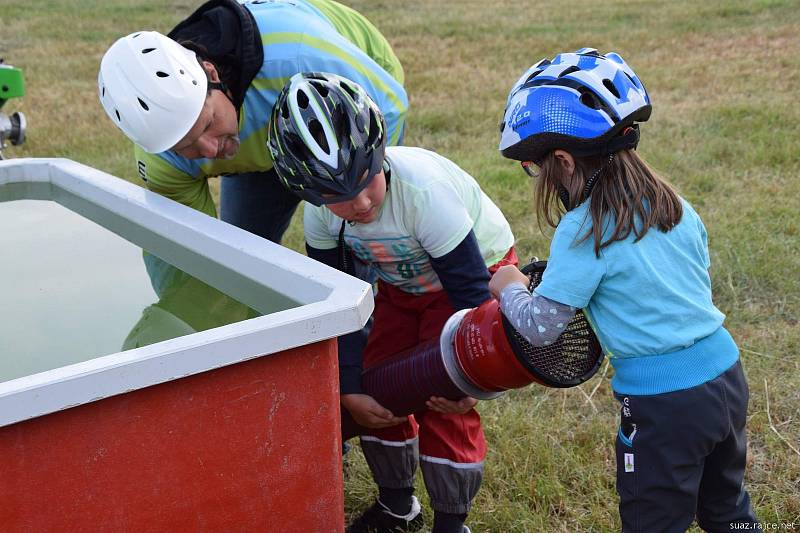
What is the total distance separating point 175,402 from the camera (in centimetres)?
164

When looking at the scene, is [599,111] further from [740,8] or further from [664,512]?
[740,8]

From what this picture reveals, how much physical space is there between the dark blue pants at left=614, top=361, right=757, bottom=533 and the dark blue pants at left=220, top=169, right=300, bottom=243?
1.52m

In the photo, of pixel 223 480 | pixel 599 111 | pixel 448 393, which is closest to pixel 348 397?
pixel 448 393

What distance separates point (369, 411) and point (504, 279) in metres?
0.53

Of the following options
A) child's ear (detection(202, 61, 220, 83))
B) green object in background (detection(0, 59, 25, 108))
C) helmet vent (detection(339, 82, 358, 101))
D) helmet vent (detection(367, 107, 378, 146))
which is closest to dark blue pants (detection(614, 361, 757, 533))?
helmet vent (detection(367, 107, 378, 146))

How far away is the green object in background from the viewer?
425 cm

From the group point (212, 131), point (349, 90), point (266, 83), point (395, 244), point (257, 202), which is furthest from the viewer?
point (257, 202)

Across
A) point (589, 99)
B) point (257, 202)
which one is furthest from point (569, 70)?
point (257, 202)

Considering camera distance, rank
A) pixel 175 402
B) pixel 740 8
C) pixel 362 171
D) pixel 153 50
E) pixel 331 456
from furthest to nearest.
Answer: pixel 740 8
pixel 153 50
pixel 362 171
pixel 331 456
pixel 175 402

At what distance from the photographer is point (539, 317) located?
75.6 inches

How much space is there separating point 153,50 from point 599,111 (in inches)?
45.9

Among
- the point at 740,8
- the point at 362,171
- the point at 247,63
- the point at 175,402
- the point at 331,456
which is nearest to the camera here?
the point at 175,402

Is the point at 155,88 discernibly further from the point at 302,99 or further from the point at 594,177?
the point at 594,177

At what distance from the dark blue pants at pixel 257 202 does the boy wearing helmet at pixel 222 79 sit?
1 cm
